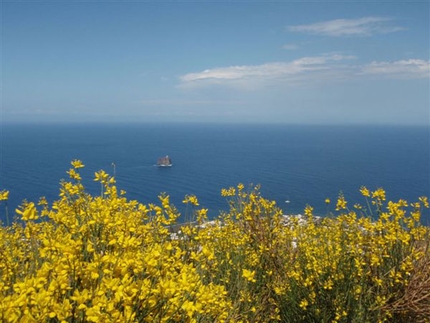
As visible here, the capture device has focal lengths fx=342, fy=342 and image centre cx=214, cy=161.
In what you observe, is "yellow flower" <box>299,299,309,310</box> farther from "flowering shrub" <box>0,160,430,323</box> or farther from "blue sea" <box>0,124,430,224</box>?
"blue sea" <box>0,124,430,224</box>

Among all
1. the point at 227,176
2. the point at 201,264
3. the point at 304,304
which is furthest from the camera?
the point at 227,176

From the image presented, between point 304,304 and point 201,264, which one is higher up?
point 201,264

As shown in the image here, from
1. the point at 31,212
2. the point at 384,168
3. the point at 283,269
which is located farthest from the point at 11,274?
the point at 384,168

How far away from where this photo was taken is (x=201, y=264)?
4.35 metres

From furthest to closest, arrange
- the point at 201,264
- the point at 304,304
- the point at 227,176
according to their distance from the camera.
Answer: the point at 227,176 < the point at 304,304 < the point at 201,264

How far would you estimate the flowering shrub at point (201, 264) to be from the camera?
2.57 meters

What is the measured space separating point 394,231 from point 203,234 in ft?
10.2

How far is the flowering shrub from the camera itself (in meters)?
2.57

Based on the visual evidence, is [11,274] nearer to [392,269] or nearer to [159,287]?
[159,287]

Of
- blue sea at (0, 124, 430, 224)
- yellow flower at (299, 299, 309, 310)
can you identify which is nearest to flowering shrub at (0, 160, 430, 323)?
yellow flower at (299, 299, 309, 310)

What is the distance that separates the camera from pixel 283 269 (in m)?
6.68

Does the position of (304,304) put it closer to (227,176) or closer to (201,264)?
(201,264)

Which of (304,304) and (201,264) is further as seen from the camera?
(304,304)

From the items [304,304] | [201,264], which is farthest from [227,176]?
[201,264]
